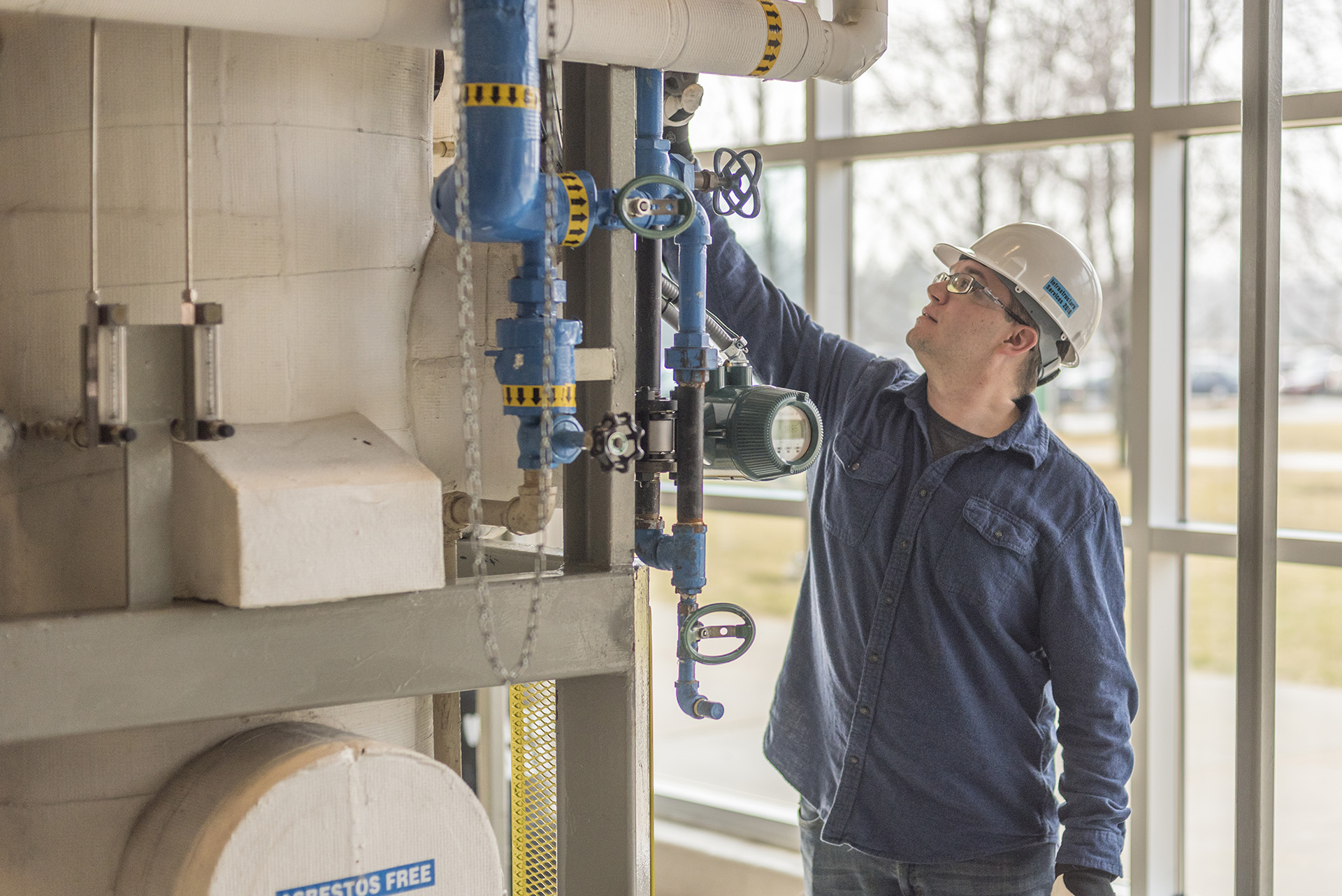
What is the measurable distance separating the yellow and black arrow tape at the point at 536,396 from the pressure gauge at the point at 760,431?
0.37 metres

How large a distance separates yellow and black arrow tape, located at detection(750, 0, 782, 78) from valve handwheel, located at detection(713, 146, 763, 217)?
0.52 feet

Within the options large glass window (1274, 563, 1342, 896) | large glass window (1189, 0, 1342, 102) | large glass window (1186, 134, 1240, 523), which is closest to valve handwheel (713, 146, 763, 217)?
large glass window (1189, 0, 1342, 102)

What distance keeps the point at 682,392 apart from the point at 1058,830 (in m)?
0.96

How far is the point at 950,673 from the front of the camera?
1839 mm

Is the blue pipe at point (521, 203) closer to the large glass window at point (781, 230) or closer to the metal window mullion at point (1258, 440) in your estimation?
the metal window mullion at point (1258, 440)

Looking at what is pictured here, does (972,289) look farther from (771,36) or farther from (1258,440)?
(771,36)

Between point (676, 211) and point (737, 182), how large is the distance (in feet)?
Result: 1.12

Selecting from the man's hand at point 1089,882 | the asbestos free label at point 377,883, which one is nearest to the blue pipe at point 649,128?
the asbestos free label at point 377,883

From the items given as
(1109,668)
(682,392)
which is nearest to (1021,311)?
(1109,668)

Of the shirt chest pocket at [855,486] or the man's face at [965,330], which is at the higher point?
the man's face at [965,330]

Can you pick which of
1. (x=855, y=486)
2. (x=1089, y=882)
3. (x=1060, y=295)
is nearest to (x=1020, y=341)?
(x=1060, y=295)

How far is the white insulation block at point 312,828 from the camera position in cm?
115

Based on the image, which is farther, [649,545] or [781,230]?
[781,230]

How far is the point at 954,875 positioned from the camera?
182cm
